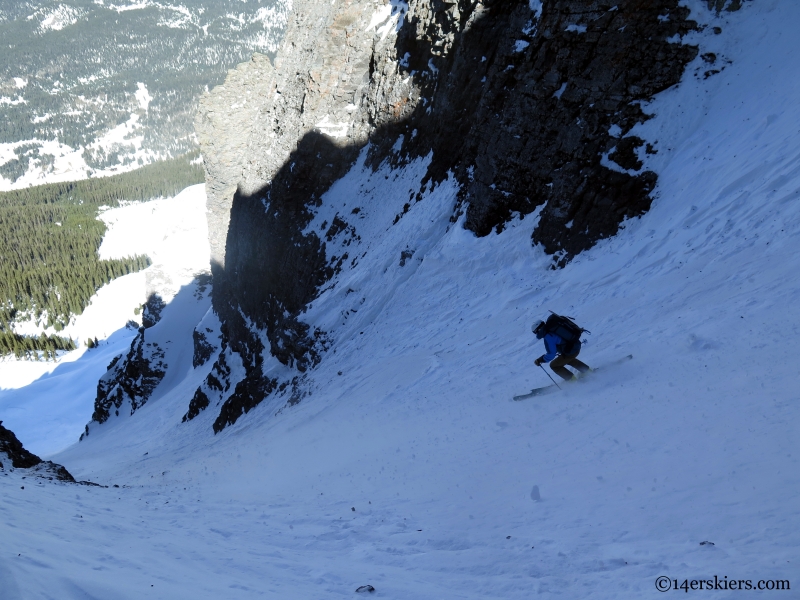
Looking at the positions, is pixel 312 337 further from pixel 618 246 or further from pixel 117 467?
pixel 117 467

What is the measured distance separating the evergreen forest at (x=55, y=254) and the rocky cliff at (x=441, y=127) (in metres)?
77.7

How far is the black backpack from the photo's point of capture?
892 cm

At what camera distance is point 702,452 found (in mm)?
5809

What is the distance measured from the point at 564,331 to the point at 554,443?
2209mm

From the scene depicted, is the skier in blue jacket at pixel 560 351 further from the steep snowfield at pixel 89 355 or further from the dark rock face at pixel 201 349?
the steep snowfield at pixel 89 355

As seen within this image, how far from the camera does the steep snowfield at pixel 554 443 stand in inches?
201

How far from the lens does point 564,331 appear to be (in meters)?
8.95

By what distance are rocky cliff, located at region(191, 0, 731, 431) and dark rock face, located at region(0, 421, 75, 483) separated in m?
11.6

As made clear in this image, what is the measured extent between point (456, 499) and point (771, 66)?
15.2m

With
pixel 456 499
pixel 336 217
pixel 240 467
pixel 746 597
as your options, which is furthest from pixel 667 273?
pixel 336 217

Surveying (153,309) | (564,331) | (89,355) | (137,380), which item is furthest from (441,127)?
(89,355)

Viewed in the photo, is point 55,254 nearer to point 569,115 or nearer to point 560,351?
point 569,115

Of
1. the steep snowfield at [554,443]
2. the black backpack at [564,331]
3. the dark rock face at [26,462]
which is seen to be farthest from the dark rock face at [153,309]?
the black backpack at [564,331]

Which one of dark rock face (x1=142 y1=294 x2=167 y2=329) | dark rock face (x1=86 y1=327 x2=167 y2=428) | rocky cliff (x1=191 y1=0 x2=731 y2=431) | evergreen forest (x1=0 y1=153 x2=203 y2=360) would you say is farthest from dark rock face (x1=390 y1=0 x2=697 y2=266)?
evergreen forest (x1=0 y1=153 x2=203 y2=360)
